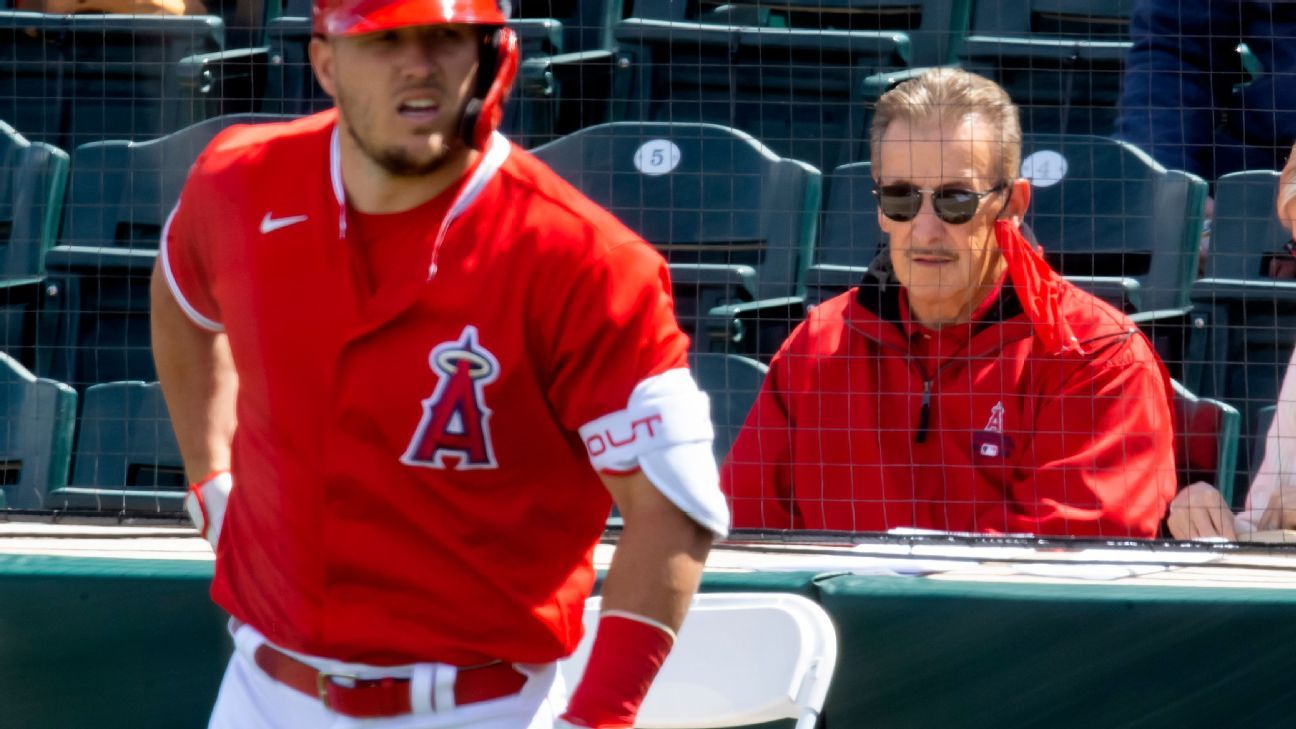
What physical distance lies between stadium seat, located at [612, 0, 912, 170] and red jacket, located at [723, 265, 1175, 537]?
92cm

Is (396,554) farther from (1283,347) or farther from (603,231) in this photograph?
(1283,347)

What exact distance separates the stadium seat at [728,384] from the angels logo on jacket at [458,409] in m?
1.50

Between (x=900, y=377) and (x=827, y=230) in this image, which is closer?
(x=900, y=377)

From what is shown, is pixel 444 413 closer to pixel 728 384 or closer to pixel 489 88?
pixel 489 88

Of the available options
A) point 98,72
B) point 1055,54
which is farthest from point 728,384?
point 98,72

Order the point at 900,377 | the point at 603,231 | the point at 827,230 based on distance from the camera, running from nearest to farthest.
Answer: the point at 603,231, the point at 900,377, the point at 827,230

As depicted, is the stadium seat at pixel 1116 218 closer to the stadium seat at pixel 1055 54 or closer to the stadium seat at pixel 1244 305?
the stadium seat at pixel 1244 305

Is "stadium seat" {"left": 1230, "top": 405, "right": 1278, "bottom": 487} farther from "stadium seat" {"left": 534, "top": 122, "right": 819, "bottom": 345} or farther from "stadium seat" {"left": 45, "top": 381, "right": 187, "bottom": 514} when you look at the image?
"stadium seat" {"left": 45, "top": 381, "right": 187, "bottom": 514}

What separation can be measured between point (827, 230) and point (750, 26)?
554 millimetres

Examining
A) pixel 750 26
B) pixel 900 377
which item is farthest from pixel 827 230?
pixel 900 377

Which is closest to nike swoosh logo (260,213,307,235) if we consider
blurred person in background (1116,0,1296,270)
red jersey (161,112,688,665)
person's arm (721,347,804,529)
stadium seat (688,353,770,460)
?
red jersey (161,112,688,665)

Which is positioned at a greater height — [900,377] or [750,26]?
[750,26]

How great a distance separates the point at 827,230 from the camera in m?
3.48

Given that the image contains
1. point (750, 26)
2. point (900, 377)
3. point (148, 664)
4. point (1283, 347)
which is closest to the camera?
point (148, 664)
